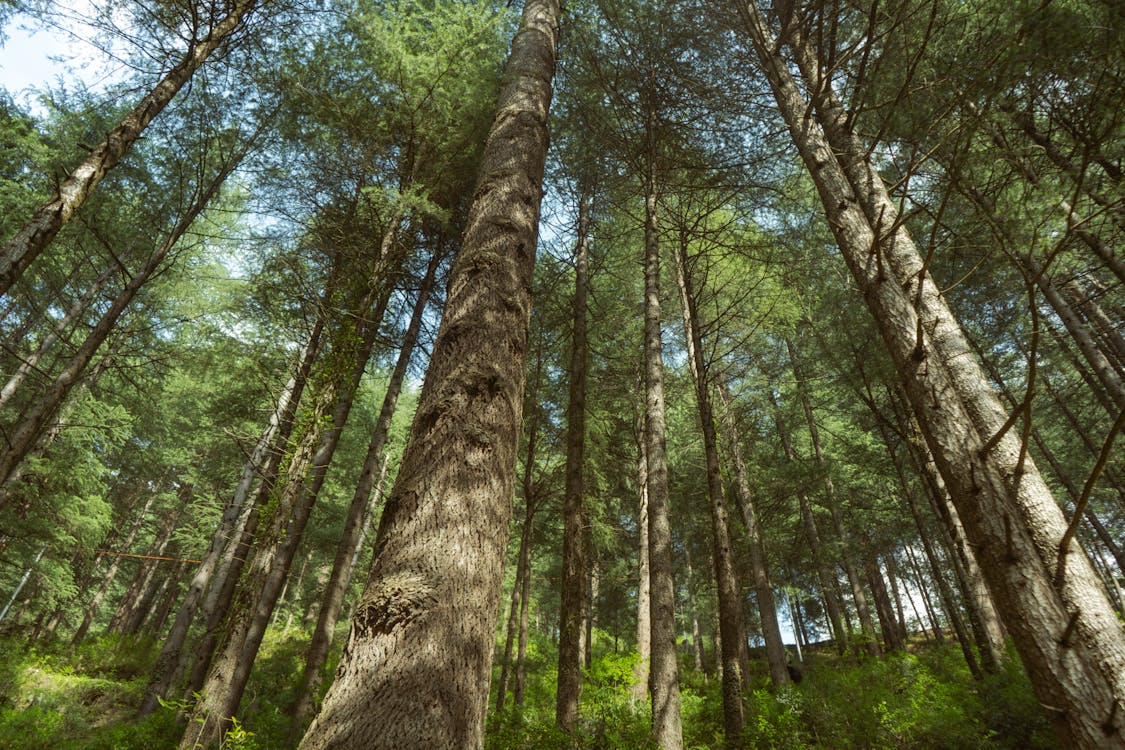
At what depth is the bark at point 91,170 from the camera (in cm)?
440

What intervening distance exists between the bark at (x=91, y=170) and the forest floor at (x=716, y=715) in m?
4.54

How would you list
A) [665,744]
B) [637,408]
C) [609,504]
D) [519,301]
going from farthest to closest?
[609,504] → [637,408] → [665,744] → [519,301]

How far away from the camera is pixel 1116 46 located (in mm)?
4914

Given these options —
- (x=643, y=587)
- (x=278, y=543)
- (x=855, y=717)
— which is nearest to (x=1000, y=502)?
(x=855, y=717)

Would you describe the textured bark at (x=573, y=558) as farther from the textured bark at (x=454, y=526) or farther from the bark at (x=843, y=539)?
the bark at (x=843, y=539)

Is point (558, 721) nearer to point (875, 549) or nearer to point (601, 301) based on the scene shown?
point (601, 301)

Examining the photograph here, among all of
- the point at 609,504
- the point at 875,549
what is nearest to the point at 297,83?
the point at 609,504

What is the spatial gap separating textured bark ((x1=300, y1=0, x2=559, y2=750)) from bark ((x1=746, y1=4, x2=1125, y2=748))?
9.23ft

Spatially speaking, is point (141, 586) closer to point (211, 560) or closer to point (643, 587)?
point (211, 560)

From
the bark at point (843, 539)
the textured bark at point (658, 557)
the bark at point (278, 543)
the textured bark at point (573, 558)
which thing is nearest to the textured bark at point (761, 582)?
the bark at point (843, 539)

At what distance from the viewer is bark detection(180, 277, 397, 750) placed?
492cm

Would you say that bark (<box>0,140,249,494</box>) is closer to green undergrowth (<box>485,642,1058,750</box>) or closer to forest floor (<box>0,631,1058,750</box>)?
forest floor (<box>0,631,1058,750</box>)

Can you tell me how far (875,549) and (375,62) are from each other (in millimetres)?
22684

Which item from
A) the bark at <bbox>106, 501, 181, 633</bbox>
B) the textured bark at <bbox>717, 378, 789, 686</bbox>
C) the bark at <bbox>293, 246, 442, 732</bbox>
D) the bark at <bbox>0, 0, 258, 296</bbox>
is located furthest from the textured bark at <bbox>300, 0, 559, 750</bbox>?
the bark at <bbox>106, 501, 181, 633</bbox>
